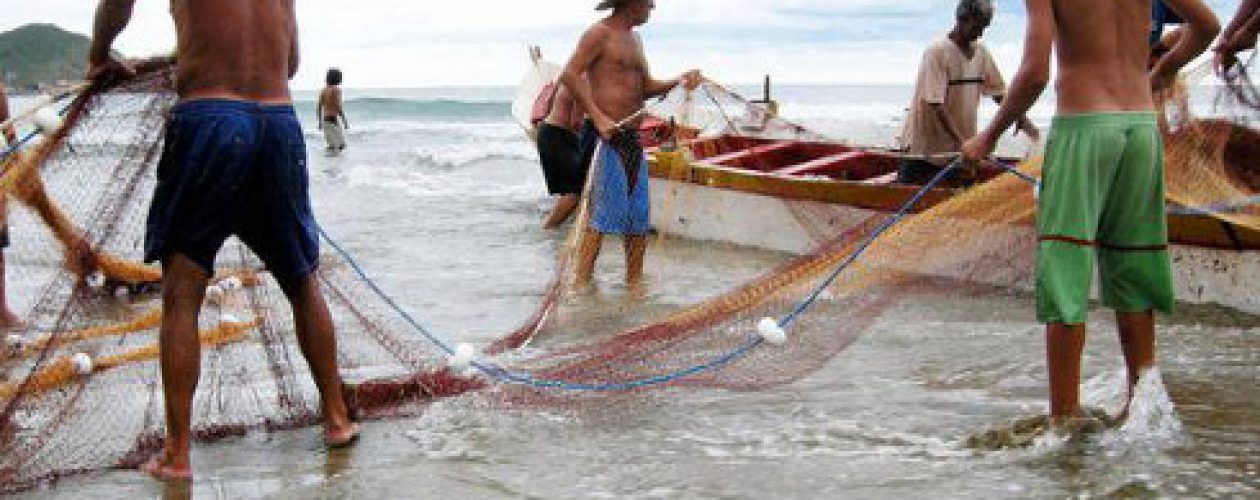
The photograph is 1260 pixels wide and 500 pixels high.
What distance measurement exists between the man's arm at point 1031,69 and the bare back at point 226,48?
7.83ft

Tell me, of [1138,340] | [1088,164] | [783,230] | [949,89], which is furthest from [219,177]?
[783,230]

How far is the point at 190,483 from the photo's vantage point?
405 cm

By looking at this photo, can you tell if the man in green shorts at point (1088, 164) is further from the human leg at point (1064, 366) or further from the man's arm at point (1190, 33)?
the man's arm at point (1190, 33)

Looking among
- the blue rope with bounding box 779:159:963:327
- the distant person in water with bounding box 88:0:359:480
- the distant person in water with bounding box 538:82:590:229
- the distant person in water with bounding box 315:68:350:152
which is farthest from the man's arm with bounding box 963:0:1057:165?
the distant person in water with bounding box 315:68:350:152

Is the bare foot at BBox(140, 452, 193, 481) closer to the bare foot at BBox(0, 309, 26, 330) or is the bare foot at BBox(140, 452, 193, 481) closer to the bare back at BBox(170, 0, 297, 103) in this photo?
the bare back at BBox(170, 0, 297, 103)

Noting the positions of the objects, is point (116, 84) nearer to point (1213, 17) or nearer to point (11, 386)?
point (11, 386)

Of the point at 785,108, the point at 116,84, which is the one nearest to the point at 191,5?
the point at 116,84

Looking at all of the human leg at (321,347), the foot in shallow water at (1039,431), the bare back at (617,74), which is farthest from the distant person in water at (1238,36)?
the human leg at (321,347)

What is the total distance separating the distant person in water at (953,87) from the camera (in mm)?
7617

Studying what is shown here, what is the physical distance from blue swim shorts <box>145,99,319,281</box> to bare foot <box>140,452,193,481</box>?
0.66 m

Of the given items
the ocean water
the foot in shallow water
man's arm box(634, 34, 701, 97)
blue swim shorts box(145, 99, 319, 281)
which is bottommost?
the ocean water

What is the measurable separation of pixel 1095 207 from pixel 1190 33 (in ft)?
2.62

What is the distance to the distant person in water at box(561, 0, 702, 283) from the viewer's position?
745 cm

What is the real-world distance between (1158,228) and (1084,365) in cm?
151
